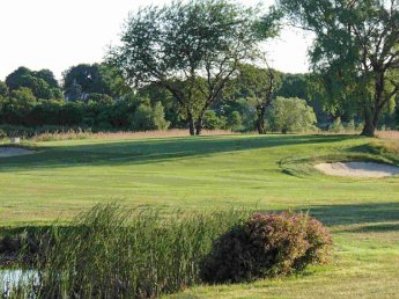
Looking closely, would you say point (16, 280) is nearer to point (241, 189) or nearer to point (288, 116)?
point (241, 189)

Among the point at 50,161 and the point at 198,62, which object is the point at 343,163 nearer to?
the point at 50,161

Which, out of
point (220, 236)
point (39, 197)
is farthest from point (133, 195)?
point (220, 236)

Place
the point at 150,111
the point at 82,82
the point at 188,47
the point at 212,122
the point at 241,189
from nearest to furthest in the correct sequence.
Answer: the point at 241,189, the point at 188,47, the point at 150,111, the point at 212,122, the point at 82,82

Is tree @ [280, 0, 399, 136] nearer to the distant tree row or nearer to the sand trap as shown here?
the distant tree row

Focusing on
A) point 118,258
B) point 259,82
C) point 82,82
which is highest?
point 82,82

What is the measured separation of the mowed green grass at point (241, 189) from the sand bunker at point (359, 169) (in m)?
1.13

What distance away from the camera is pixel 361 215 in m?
21.7

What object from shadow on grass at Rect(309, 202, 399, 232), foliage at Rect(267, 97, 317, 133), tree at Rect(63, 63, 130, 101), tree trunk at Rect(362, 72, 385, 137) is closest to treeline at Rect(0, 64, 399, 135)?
foliage at Rect(267, 97, 317, 133)

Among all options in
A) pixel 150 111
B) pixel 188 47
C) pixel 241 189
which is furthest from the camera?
pixel 150 111

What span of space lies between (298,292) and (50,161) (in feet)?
120

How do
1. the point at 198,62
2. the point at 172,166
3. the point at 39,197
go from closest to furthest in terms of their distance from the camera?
the point at 39,197 → the point at 172,166 → the point at 198,62

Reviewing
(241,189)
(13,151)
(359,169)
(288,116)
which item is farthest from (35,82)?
(241,189)

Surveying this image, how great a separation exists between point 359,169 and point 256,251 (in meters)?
32.2

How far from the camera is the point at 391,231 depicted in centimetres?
1866
